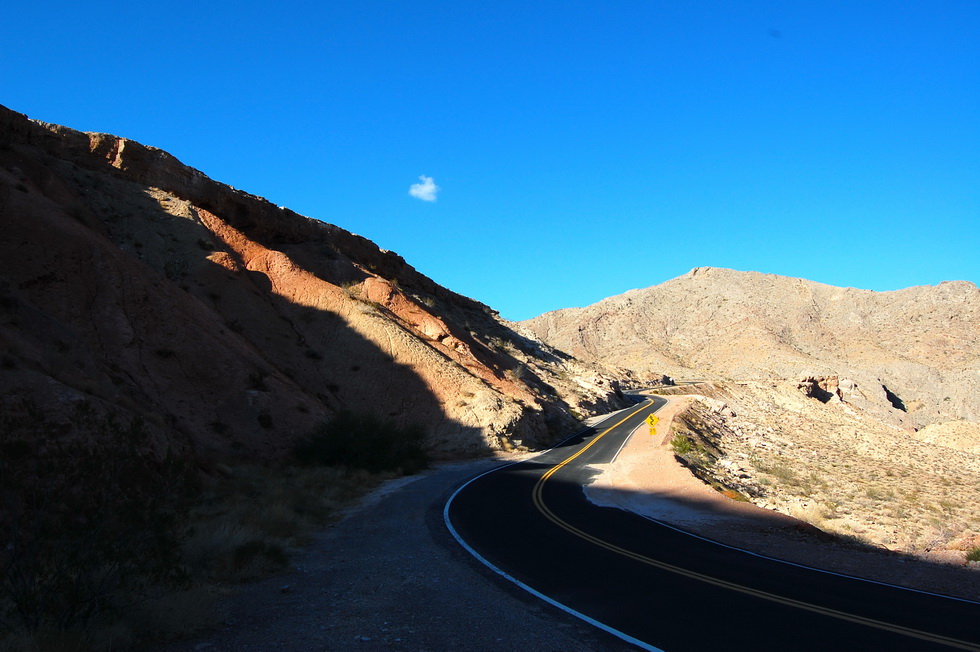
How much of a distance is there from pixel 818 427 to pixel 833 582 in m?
52.0

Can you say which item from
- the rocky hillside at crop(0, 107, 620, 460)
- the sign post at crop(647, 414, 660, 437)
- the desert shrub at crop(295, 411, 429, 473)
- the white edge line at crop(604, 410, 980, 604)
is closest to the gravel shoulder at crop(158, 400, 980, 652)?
the white edge line at crop(604, 410, 980, 604)

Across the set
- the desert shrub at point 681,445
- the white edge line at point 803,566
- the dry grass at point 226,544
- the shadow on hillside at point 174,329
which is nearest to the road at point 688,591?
the white edge line at point 803,566

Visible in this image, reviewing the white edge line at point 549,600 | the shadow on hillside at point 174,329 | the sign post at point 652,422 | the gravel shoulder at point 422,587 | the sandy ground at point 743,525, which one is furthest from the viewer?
the sign post at point 652,422

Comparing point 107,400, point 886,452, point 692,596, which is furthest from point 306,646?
point 886,452

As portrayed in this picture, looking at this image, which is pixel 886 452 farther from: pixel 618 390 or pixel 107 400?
pixel 107 400

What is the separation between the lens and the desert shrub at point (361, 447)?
23.4m

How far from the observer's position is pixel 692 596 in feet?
28.6

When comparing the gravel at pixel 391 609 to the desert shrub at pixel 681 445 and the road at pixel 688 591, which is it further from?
the desert shrub at pixel 681 445

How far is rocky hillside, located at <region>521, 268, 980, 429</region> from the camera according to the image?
82.4 meters

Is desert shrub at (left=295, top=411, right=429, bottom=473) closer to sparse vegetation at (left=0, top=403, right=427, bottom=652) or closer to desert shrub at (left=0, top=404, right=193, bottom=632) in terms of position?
sparse vegetation at (left=0, top=403, right=427, bottom=652)

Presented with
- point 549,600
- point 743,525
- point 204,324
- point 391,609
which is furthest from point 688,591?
point 204,324

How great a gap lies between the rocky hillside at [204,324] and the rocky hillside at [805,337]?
54515mm

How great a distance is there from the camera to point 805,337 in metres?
108

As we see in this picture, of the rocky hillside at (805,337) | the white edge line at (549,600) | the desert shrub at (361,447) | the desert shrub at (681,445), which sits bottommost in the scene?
the desert shrub at (361,447)
